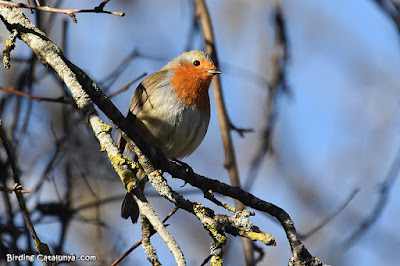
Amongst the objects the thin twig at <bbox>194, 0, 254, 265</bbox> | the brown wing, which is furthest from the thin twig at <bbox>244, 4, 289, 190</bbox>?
the brown wing

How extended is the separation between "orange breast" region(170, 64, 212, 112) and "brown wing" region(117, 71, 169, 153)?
0.13 m

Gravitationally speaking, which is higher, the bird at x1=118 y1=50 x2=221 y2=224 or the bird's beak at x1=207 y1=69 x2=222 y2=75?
the bird's beak at x1=207 y1=69 x2=222 y2=75

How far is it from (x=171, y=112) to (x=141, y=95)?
372 mm

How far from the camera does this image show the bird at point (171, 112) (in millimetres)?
3832

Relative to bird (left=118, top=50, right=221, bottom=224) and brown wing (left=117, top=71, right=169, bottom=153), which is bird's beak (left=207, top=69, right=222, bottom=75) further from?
brown wing (left=117, top=71, right=169, bottom=153)

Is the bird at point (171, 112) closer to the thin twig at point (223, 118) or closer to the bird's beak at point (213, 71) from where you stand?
the bird's beak at point (213, 71)

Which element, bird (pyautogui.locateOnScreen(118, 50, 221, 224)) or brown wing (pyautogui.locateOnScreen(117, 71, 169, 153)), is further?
brown wing (pyautogui.locateOnScreen(117, 71, 169, 153))

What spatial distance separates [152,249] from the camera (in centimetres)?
178

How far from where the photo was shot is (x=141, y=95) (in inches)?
160

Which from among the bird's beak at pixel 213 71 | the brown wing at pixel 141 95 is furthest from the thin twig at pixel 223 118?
the brown wing at pixel 141 95

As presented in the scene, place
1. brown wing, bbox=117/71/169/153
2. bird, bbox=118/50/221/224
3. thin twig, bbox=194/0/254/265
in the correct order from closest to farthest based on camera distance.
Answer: thin twig, bbox=194/0/254/265, bird, bbox=118/50/221/224, brown wing, bbox=117/71/169/153

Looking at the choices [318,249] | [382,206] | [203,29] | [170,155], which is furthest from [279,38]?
[318,249]

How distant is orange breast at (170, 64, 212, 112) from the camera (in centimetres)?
399

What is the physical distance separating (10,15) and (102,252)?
7.93 feet
